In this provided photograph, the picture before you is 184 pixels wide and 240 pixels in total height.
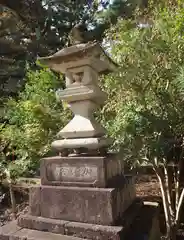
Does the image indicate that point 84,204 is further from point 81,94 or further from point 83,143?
point 81,94

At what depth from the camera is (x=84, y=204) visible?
2.48 metres

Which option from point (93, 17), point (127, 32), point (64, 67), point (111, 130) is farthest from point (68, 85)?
point (93, 17)

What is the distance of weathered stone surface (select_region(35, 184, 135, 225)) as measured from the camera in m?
2.38

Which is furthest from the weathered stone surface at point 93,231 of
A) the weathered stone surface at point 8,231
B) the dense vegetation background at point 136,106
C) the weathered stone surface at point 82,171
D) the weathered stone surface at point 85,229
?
the dense vegetation background at point 136,106

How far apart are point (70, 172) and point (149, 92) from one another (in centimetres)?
217

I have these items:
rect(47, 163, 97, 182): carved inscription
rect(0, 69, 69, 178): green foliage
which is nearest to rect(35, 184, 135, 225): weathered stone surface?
rect(47, 163, 97, 182): carved inscription

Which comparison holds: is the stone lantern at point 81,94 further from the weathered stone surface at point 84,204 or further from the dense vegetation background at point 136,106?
the dense vegetation background at point 136,106

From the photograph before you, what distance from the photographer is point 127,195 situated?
2.81 meters

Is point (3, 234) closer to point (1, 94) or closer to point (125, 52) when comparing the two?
point (125, 52)

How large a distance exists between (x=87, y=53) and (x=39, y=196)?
1.70 m

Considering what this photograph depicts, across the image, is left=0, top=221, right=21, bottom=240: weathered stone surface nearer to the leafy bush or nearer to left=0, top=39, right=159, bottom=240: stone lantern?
left=0, top=39, right=159, bottom=240: stone lantern

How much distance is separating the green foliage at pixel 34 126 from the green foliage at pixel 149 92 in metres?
1.94

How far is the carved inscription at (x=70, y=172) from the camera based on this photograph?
8.41 feet

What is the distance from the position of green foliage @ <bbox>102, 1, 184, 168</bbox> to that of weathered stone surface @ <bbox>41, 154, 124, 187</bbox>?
3.56 ft
